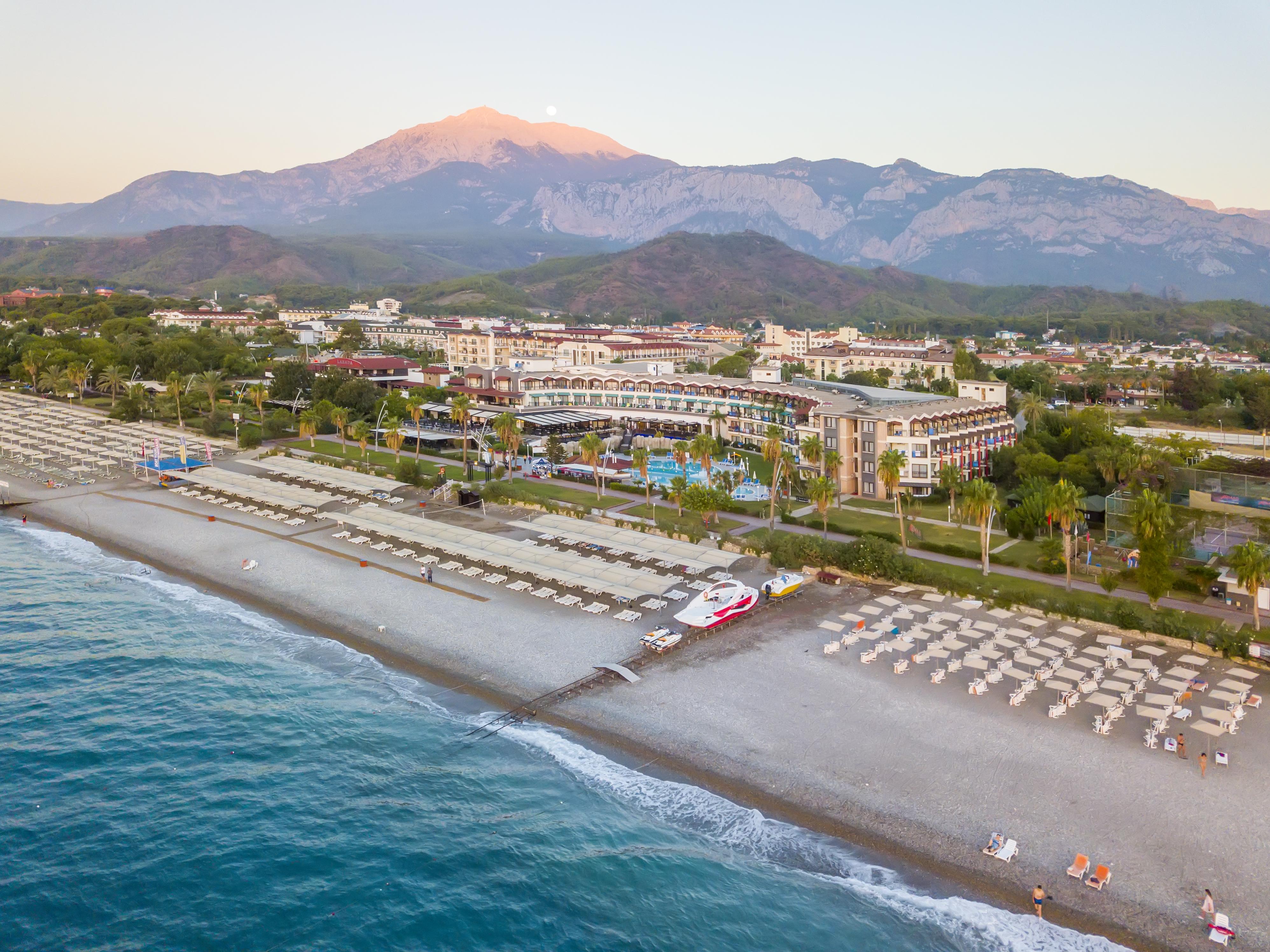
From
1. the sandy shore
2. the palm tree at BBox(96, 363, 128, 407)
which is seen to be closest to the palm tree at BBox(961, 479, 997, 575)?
the sandy shore

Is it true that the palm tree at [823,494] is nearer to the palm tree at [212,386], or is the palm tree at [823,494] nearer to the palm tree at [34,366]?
the palm tree at [212,386]

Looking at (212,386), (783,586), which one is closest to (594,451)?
(783,586)

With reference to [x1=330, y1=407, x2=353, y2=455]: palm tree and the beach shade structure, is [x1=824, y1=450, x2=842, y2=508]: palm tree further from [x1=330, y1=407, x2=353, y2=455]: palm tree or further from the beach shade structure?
[x1=330, y1=407, x2=353, y2=455]: palm tree

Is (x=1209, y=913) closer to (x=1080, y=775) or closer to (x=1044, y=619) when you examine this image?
(x=1080, y=775)

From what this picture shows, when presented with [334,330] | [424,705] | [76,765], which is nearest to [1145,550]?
[424,705]

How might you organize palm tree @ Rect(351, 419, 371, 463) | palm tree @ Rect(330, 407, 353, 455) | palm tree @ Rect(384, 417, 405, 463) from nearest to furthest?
palm tree @ Rect(384, 417, 405, 463), palm tree @ Rect(351, 419, 371, 463), palm tree @ Rect(330, 407, 353, 455)

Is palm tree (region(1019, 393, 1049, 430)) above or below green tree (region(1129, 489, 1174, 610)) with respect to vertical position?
above

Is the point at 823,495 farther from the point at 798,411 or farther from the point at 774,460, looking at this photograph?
the point at 798,411
